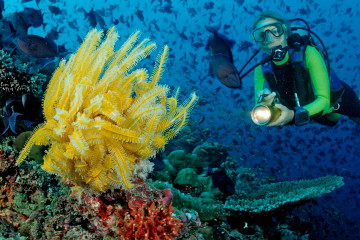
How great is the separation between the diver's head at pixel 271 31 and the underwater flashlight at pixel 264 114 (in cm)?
243

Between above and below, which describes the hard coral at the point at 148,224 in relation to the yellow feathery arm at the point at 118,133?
below

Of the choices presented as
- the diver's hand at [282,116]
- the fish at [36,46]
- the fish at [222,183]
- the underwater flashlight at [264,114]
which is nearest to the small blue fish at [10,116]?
the fish at [36,46]

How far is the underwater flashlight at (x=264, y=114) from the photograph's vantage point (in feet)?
10.5

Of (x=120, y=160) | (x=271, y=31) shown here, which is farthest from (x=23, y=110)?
(x=271, y=31)

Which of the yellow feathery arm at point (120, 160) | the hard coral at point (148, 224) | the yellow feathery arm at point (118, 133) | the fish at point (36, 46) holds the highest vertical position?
the fish at point (36, 46)

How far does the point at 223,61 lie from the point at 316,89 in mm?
1866

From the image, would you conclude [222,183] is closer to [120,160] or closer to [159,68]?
[159,68]

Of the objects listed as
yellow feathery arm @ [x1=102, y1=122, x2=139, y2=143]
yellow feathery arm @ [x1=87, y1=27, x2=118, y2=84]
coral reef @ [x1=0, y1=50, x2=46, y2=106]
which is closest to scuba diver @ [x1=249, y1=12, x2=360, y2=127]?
yellow feathery arm @ [x1=87, y1=27, x2=118, y2=84]

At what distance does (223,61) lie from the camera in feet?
15.0

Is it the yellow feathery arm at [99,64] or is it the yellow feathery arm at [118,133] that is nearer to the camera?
the yellow feathery arm at [118,133]

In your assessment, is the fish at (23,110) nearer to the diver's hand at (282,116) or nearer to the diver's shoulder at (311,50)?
the diver's hand at (282,116)

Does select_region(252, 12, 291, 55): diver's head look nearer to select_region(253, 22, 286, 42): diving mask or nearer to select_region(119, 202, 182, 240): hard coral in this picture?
select_region(253, 22, 286, 42): diving mask

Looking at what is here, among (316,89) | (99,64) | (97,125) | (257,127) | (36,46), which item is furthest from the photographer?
(257,127)

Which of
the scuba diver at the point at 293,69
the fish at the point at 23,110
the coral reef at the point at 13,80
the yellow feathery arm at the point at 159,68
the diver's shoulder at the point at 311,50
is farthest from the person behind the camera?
the diver's shoulder at the point at 311,50
